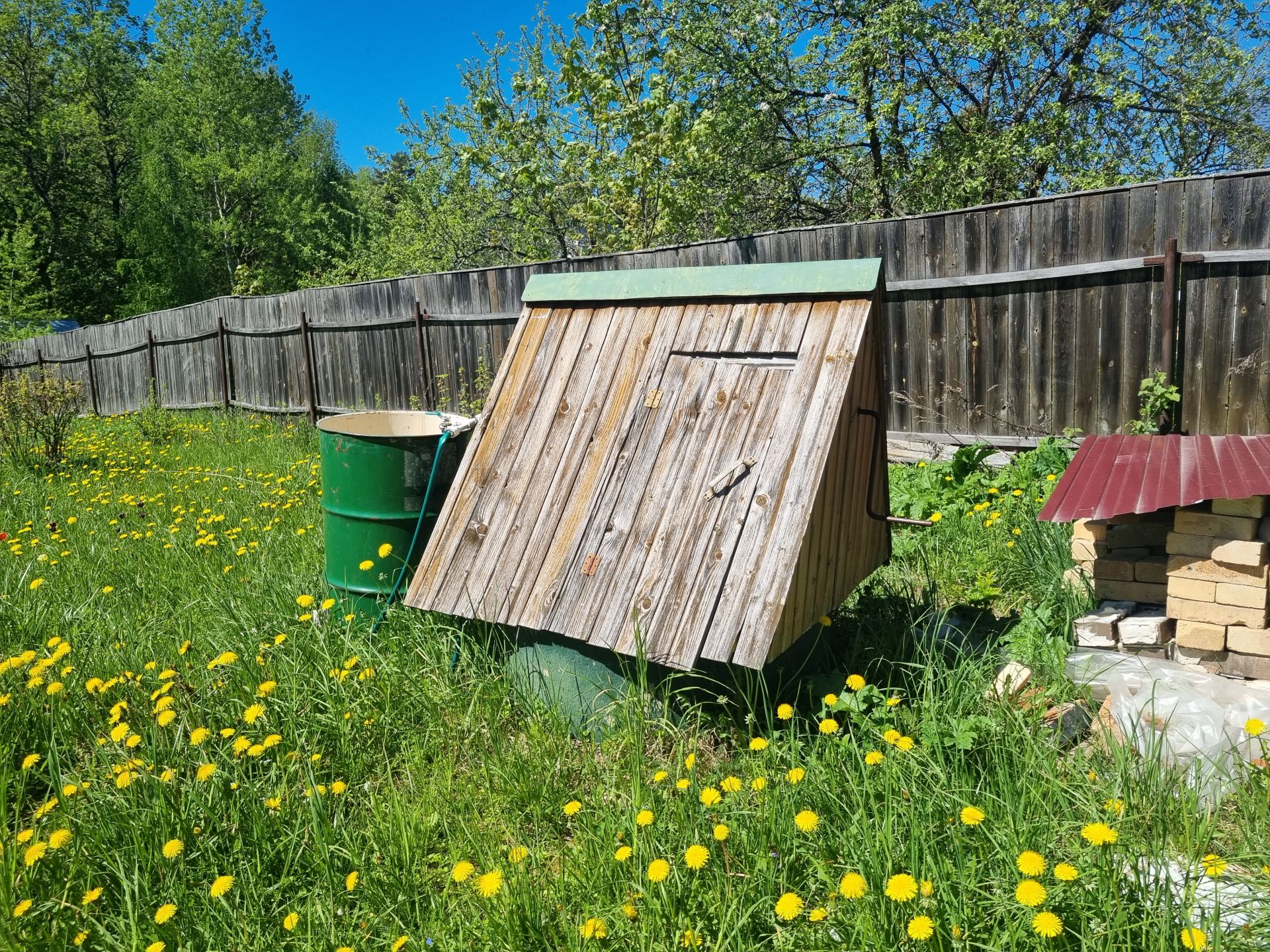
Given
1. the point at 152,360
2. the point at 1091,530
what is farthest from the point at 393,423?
the point at 152,360

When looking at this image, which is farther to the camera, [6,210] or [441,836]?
[6,210]

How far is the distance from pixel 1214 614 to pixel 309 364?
10933 mm

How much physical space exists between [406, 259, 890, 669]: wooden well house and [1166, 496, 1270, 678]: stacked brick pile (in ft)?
3.53

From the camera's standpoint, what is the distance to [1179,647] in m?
3.30

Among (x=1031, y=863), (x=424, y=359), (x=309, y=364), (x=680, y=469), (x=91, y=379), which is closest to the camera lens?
(x=1031, y=863)

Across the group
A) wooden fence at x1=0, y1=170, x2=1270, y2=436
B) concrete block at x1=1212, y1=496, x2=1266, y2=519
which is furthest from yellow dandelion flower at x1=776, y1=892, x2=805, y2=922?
wooden fence at x1=0, y1=170, x2=1270, y2=436

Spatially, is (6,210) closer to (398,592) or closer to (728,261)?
(728,261)

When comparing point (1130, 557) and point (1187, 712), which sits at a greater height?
point (1130, 557)

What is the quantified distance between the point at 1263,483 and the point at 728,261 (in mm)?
5144

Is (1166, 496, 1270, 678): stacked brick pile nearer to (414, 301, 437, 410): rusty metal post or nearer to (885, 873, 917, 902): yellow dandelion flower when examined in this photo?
(885, 873, 917, 902): yellow dandelion flower

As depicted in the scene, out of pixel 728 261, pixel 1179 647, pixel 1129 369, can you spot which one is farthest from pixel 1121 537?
pixel 728 261

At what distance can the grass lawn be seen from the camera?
202cm

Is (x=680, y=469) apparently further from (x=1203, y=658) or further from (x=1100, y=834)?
(x=1203, y=658)

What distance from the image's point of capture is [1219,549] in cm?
316
